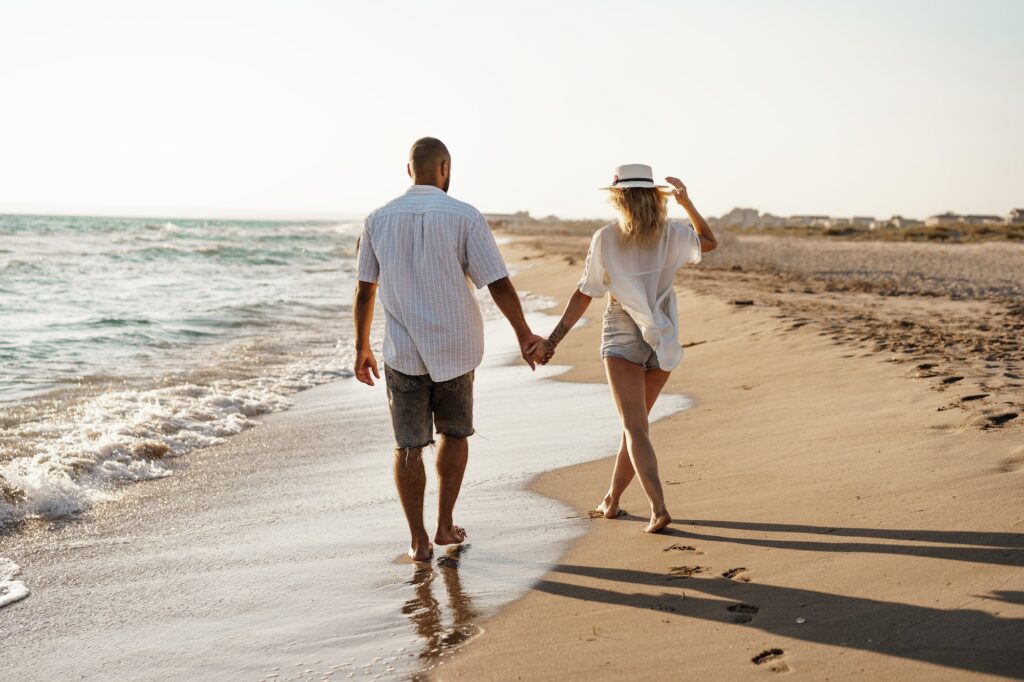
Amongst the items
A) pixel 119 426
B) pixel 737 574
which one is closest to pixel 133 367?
pixel 119 426

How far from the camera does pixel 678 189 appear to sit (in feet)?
15.0

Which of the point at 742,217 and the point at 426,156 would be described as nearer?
the point at 426,156

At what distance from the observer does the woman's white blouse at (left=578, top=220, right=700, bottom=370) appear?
176 inches

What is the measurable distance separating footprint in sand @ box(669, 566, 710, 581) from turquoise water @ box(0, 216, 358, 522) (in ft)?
11.4

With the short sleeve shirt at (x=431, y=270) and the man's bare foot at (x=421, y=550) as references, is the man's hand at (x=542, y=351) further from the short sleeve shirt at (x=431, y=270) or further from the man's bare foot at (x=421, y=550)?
the man's bare foot at (x=421, y=550)

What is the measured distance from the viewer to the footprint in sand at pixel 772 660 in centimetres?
286

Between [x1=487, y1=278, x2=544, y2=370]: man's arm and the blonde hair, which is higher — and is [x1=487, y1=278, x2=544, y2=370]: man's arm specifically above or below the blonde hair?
below

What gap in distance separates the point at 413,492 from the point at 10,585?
1801 mm

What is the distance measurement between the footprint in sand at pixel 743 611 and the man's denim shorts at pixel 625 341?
145 centimetres

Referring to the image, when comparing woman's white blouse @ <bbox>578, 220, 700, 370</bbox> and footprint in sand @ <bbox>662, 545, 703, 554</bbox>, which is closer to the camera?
footprint in sand @ <bbox>662, 545, 703, 554</bbox>

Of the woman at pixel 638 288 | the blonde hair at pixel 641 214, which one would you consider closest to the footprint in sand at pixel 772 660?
the woman at pixel 638 288

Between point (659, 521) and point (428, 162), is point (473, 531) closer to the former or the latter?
point (659, 521)

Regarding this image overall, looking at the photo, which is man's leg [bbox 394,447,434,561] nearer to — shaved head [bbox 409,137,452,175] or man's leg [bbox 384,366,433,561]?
man's leg [bbox 384,366,433,561]

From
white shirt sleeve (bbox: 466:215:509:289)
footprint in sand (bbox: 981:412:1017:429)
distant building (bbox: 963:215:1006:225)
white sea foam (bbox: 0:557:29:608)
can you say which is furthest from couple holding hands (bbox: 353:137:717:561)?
distant building (bbox: 963:215:1006:225)
